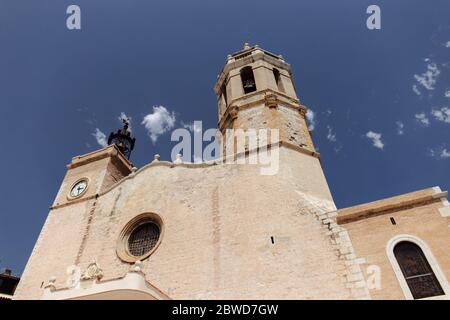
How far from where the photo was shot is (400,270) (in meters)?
7.22

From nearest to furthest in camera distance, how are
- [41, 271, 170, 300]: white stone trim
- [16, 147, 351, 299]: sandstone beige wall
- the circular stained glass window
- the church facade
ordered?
the church facade < [41, 271, 170, 300]: white stone trim < [16, 147, 351, 299]: sandstone beige wall < the circular stained glass window

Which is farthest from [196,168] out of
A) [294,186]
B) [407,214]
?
[407,214]

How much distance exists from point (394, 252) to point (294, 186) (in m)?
3.51

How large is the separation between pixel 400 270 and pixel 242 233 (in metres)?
4.24

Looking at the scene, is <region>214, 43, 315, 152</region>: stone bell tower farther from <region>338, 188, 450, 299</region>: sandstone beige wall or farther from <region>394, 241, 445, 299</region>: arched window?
<region>394, 241, 445, 299</region>: arched window

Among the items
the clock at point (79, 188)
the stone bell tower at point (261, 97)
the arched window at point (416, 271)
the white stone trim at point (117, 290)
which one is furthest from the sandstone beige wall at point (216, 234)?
the stone bell tower at point (261, 97)

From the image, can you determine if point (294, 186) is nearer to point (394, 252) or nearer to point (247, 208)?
point (247, 208)

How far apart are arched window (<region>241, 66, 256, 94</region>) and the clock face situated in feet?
30.8

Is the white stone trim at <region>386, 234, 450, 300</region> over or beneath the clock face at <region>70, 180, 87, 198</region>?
beneath

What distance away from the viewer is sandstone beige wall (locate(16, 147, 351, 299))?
8.22 m

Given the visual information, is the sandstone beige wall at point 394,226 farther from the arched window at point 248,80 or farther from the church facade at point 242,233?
the arched window at point 248,80

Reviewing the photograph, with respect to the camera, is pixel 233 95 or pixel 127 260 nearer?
pixel 127 260

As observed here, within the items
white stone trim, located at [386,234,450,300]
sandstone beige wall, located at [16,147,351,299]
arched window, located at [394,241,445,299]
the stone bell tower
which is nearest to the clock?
sandstone beige wall, located at [16,147,351,299]
